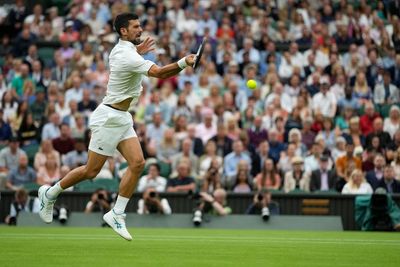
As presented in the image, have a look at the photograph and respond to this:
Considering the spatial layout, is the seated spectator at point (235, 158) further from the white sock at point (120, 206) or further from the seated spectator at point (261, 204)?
the white sock at point (120, 206)

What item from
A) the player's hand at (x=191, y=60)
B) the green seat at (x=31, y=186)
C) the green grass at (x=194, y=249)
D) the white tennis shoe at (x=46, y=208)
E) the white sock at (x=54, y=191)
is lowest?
the green grass at (x=194, y=249)

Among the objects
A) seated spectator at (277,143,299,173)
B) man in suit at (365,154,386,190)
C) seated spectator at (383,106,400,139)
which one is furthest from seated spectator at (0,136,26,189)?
seated spectator at (383,106,400,139)

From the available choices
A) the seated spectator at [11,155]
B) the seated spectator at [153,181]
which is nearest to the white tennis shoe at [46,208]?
the seated spectator at [153,181]

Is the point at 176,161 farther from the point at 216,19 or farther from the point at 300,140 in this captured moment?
the point at 216,19

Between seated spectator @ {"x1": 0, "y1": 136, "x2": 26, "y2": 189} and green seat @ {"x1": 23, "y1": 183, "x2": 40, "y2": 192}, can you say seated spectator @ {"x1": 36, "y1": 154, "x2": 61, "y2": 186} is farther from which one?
seated spectator @ {"x1": 0, "y1": 136, "x2": 26, "y2": 189}

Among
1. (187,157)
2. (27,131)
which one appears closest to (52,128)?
(27,131)

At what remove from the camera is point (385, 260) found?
1013 centimetres

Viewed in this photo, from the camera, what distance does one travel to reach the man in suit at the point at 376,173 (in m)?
19.0

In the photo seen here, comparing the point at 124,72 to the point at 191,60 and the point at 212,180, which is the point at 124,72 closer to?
the point at 191,60

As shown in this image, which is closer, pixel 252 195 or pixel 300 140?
pixel 252 195

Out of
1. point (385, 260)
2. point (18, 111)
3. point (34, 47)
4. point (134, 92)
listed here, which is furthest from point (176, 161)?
point (385, 260)

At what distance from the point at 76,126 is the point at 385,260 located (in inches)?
498

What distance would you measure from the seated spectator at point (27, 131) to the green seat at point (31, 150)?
18 centimetres

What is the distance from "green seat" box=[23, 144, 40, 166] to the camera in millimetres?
20984
